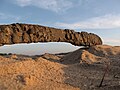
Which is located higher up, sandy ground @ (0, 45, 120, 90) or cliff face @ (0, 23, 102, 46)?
cliff face @ (0, 23, 102, 46)

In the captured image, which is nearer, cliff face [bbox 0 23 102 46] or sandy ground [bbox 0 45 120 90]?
sandy ground [bbox 0 45 120 90]

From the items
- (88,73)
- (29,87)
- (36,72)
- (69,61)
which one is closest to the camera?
(29,87)

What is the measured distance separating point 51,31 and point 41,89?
10.3 m

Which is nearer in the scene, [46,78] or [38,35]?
[46,78]

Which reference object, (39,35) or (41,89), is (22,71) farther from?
(39,35)

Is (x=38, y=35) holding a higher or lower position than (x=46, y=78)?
higher

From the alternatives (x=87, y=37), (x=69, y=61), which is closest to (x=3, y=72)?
(x=69, y=61)

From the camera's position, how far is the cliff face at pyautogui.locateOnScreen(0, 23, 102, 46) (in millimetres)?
16422

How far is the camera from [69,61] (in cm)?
1886

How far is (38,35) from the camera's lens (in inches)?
711

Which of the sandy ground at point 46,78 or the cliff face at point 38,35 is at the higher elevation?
the cliff face at point 38,35

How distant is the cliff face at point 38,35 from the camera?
16422 mm

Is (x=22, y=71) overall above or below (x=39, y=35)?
below

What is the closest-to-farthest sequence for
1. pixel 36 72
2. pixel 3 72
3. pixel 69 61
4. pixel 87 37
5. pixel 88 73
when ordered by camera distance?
pixel 3 72 < pixel 36 72 < pixel 88 73 < pixel 69 61 < pixel 87 37
